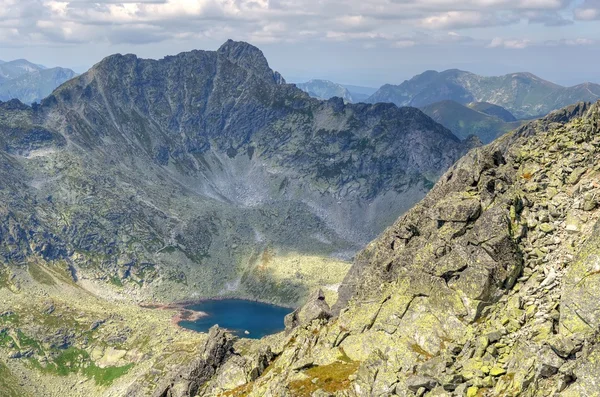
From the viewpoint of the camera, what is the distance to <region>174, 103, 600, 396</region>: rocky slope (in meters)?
28.8

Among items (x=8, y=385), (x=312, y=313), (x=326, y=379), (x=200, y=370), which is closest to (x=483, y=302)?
(x=326, y=379)

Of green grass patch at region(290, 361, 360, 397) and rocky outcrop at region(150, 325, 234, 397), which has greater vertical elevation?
green grass patch at region(290, 361, 360, 397)

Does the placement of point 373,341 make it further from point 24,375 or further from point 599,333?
point 24,375

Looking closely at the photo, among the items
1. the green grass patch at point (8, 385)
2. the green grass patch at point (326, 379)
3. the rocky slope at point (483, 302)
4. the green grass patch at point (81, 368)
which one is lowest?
the green grass patch at point (81, 368)

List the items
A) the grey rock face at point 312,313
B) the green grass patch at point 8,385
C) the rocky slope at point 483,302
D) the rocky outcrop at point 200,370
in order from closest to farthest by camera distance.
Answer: the rocky slope at point 483,302 < the rocky outcrop at point 200,370 < the grey rock face at point 312,313 < the green grass patch at point 8,385

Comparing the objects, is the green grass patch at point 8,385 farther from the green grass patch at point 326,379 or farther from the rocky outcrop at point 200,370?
the green grass patch at point 326,379

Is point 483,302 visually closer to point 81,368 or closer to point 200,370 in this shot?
point 200,370

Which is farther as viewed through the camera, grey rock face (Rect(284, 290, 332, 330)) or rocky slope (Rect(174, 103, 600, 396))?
grey rock face (Rect(284, 290, 332, 330))

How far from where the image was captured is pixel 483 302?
127ft

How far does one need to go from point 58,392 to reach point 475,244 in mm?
140663

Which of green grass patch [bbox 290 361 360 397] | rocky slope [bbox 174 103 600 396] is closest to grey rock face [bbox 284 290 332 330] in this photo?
rocky slope [bbox 174 103 600 396]

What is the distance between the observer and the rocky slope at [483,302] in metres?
28.8

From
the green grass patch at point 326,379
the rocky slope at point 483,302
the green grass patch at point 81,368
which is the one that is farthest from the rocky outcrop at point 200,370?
the green grass patch at point 81,368

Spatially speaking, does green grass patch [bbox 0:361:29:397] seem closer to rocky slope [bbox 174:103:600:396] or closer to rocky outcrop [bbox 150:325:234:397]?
rocky outcrop [bbox 150:325:234:397]
